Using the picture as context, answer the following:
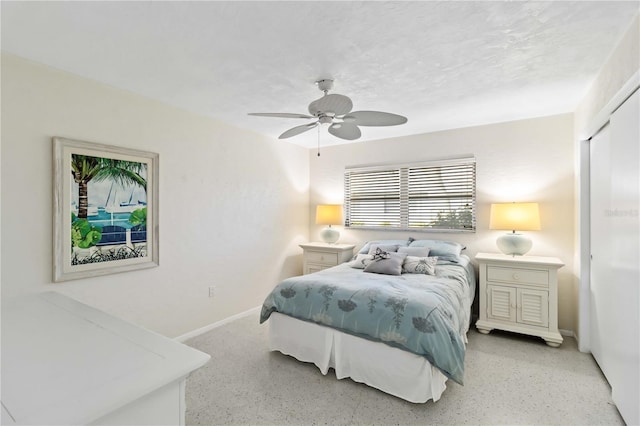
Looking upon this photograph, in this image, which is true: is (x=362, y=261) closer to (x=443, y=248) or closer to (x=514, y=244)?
(x=443, y=248)

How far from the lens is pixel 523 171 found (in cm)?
347

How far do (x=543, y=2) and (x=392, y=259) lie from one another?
2.27 meters

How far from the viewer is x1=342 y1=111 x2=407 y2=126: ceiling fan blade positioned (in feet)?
7.49

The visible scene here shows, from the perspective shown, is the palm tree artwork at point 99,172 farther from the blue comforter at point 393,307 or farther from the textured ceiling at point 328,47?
the blue comforter at point 393,307

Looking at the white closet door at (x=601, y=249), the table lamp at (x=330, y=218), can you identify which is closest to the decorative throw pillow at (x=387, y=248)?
the table lamp at (x=330, y=218)

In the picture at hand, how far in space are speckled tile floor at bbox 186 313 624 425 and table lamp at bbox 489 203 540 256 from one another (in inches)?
40.2

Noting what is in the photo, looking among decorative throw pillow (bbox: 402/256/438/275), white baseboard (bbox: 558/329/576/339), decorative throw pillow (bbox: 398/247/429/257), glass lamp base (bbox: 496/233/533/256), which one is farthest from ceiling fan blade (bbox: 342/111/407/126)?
white baseboard (bbox: 558/329/576/339)

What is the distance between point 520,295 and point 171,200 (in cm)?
369

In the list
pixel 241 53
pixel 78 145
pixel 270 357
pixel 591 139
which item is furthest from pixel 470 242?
pixel 78 145

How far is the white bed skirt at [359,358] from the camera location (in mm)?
2029

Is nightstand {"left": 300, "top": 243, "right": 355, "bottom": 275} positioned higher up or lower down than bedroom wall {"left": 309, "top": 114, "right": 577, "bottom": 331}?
lower down

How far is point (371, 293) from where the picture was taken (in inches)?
92.7

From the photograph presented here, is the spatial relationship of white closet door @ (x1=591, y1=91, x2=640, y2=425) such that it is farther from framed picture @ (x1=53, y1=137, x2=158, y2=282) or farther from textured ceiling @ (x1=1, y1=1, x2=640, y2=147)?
framed picture @ (x1=53, y1=137, x2=158, y2=282)

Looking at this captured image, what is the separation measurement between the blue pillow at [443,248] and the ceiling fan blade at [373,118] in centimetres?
176
